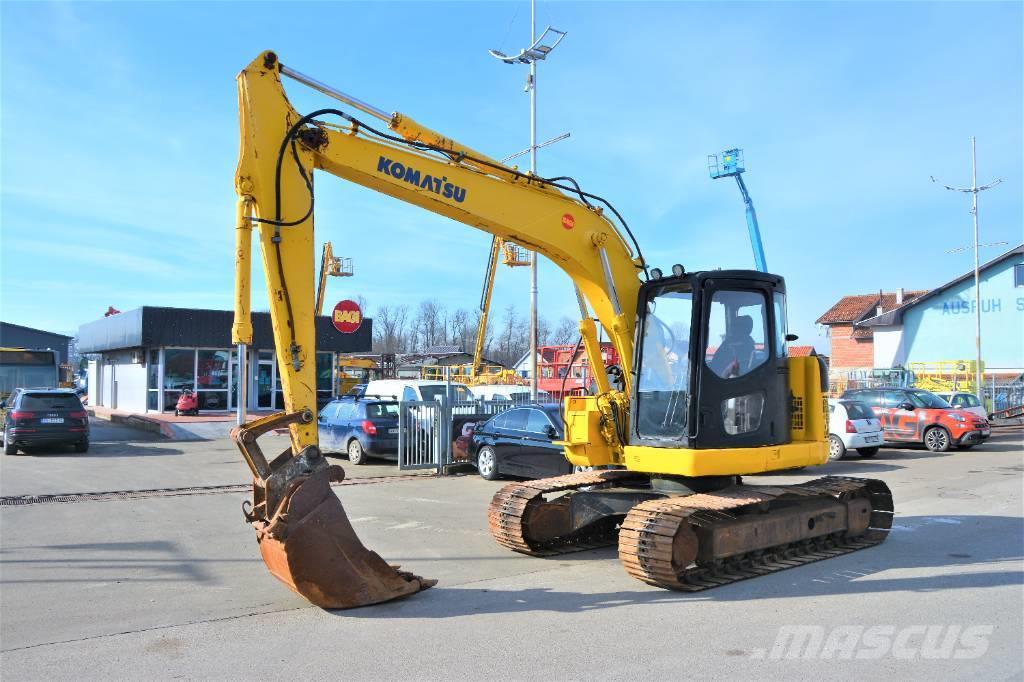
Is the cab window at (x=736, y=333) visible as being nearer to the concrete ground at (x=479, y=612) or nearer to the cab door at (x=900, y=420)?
the concrete ground at (x=479, y=612)

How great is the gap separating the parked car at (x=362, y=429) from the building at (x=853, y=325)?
42.4m

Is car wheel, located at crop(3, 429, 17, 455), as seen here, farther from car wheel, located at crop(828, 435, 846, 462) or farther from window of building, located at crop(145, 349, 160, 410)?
car wheel, located at crop(828, 435, 846, 462)

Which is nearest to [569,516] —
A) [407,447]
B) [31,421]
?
[407,447]

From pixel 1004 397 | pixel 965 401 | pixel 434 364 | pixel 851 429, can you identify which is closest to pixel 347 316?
pixel 851 429

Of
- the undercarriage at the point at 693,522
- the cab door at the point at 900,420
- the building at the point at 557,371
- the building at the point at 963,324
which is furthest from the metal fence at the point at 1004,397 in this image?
the undercarriage at the point at 693,522

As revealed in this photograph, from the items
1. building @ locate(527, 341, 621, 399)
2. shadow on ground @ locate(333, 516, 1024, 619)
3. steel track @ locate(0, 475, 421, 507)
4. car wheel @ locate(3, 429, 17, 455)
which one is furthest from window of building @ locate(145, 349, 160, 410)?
shadow on ground @ locate(333, 516, 1024, 619)

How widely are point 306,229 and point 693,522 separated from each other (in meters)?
4.32

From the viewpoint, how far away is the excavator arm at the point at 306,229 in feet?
19.3

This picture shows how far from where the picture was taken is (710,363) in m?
7.78

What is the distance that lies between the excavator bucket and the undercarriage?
8.17 feet

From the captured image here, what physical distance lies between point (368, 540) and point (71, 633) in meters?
3.71

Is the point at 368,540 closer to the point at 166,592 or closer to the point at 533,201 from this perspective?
the point at 166,592

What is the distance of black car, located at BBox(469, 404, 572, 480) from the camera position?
43.3 ft

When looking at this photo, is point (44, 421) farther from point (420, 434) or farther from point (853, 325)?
point (853, 325)
